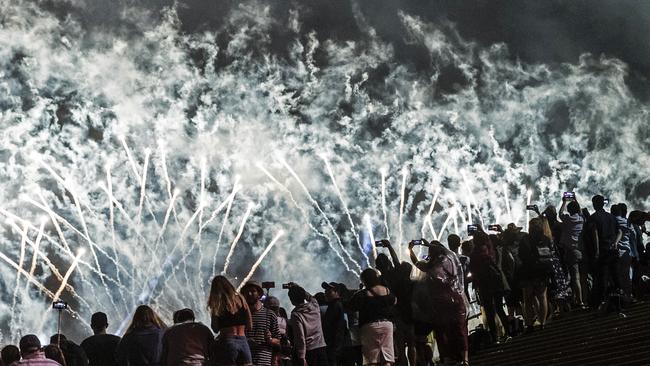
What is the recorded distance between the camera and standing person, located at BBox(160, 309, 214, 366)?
33.5 feet

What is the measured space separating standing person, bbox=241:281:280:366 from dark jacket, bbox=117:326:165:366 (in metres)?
1.01

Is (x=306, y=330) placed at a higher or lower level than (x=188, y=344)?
higher

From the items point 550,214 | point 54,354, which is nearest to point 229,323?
point 54,354

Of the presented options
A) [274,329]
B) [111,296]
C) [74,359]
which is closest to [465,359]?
[274,329]

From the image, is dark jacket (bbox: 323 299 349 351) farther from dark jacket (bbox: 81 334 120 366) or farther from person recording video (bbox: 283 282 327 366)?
dark jacket (bbox: 81 334 120 366)

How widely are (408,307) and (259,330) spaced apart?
3.06m

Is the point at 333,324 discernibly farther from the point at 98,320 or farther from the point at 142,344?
the point at 142,344

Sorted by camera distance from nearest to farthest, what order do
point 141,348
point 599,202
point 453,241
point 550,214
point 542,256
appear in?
point 141,348 → point 453,241 → point 599,202 → point 542,256 → point 550,214

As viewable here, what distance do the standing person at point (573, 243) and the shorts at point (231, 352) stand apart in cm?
758

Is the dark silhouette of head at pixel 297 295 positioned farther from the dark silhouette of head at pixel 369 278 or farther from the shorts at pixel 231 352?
the shorts at pixel 231 352

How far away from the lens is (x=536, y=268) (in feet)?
49.1

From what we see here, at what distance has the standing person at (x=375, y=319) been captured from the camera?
12328 mm

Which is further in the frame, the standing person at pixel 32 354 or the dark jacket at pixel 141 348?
the dark jacket at pixel 141 348

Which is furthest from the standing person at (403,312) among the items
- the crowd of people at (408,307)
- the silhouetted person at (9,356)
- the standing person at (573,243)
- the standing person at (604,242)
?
the silhouetted person at (9,356)
